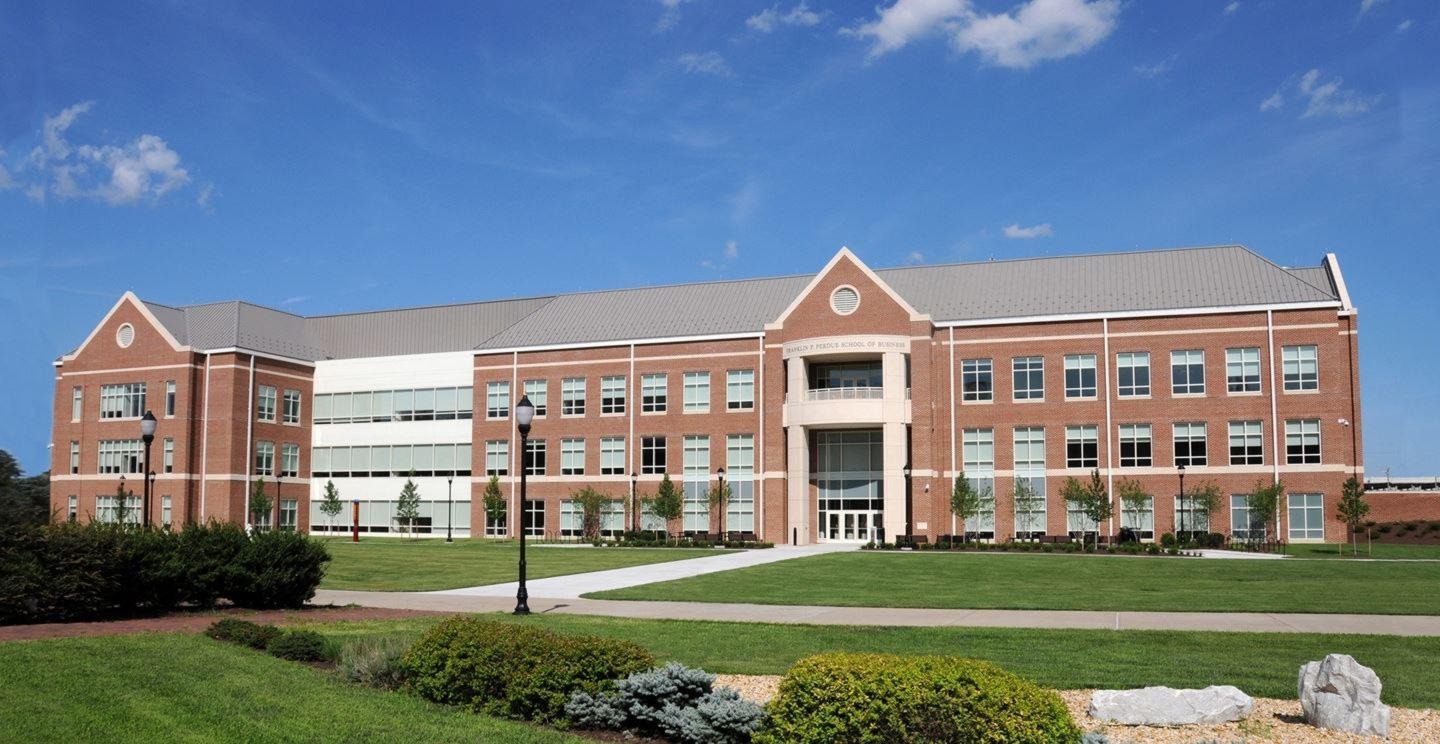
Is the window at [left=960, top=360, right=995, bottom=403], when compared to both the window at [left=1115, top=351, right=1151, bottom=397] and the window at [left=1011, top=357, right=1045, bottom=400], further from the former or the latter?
the window at [left=1115, top=351, right=1151, bottom=397]

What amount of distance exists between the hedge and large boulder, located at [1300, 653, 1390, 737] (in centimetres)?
1720

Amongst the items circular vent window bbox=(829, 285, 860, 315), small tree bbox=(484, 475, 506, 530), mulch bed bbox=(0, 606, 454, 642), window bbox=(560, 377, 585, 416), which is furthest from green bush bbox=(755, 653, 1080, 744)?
small tree bbox=(484, 475, 506, 530)

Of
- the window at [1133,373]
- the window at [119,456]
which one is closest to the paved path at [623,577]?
the window at [1133,373]

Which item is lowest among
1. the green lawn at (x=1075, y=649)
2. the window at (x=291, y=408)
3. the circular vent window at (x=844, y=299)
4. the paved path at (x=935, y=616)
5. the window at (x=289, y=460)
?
the paved path at (x=935, y=616)

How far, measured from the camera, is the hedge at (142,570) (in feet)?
57.7

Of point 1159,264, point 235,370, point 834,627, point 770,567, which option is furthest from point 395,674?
point 235,370

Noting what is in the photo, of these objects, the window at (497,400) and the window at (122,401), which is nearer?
the window at (497,400)

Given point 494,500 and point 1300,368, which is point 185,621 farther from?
point 1300,368

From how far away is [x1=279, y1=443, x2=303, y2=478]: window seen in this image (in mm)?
76000

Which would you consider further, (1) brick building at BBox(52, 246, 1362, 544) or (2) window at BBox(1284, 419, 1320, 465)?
(1) brick building at BBox(52, 246, 1362, 544)

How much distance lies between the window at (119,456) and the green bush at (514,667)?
69.8 meters

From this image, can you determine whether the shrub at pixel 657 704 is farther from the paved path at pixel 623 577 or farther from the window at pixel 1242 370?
the window at pixel 1242 370

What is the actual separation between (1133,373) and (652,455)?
27.1 m

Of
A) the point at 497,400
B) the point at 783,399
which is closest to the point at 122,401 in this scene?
the point at 497,400
